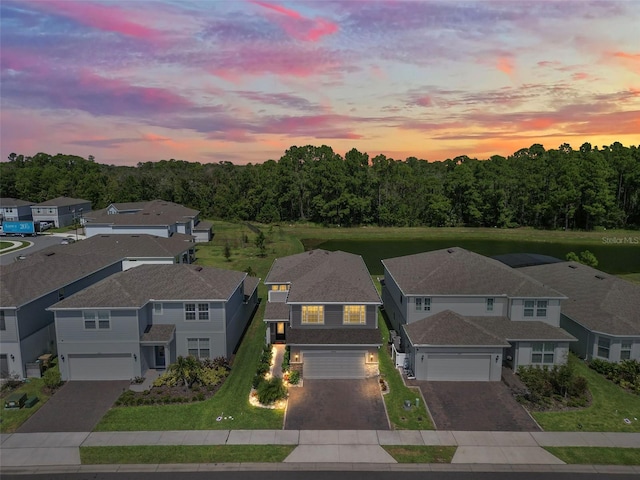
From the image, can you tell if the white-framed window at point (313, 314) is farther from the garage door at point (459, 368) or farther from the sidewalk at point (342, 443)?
the sidewalk at point (342, 443)

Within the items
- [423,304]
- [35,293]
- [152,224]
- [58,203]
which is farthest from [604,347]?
[58,203]

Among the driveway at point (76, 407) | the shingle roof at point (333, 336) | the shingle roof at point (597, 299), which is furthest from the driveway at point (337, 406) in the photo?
the shingle roof at point (597, 299)

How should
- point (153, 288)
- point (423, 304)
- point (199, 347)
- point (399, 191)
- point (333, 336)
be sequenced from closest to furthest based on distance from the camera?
1. point (333, 336)
2. point (199, 347)
3. point (153, 288)
4. point (423, 304)
5. point (399, 191)

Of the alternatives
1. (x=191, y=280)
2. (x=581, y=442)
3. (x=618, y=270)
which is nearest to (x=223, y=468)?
(x=191, y=280)

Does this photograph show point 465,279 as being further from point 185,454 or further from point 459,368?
point 185,454

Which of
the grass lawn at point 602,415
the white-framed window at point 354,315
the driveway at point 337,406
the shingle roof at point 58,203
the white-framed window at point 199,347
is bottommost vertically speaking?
the grass lawn at point 602,415

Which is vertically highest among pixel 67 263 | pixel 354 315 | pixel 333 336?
pixel 67 263

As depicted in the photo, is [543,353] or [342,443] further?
[543,353]
